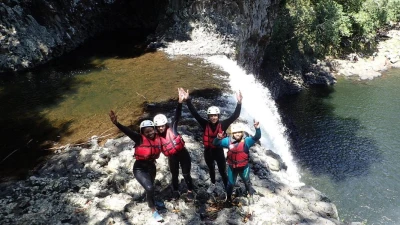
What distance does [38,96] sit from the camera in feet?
37.0

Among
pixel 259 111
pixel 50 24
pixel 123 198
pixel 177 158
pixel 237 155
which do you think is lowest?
pixel 259 111

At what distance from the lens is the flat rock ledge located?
574 cm

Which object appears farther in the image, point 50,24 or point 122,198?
point 50,24

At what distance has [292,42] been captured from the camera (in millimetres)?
21594

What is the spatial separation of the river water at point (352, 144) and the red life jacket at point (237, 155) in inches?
275

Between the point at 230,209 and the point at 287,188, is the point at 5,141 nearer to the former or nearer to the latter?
the point at 230,209

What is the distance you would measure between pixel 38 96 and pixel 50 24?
577cm

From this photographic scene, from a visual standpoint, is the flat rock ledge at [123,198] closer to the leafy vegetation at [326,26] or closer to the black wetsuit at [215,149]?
the black wetsuit at [215,149]

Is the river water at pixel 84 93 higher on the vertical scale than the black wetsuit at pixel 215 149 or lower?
lower

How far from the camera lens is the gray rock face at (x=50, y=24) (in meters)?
13.7

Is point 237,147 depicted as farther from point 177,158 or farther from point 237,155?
point 177,158

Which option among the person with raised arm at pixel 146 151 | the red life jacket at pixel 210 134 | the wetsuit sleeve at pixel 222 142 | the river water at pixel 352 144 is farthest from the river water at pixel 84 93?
the river water at pixel 352 144

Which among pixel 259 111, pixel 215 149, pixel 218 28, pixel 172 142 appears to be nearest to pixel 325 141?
pixel 259 111

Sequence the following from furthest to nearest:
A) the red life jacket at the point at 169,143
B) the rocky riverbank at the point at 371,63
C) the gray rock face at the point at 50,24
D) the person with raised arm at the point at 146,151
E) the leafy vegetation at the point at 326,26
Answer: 1. the rocky riverbank at the point at 371,63
2. the leafy vegetation at the point at 326,26
3. the gray rock face at the point at 50,24
4. the red life jacket at the point at 169,143
5. the person with raised arm at the point at 146,151
